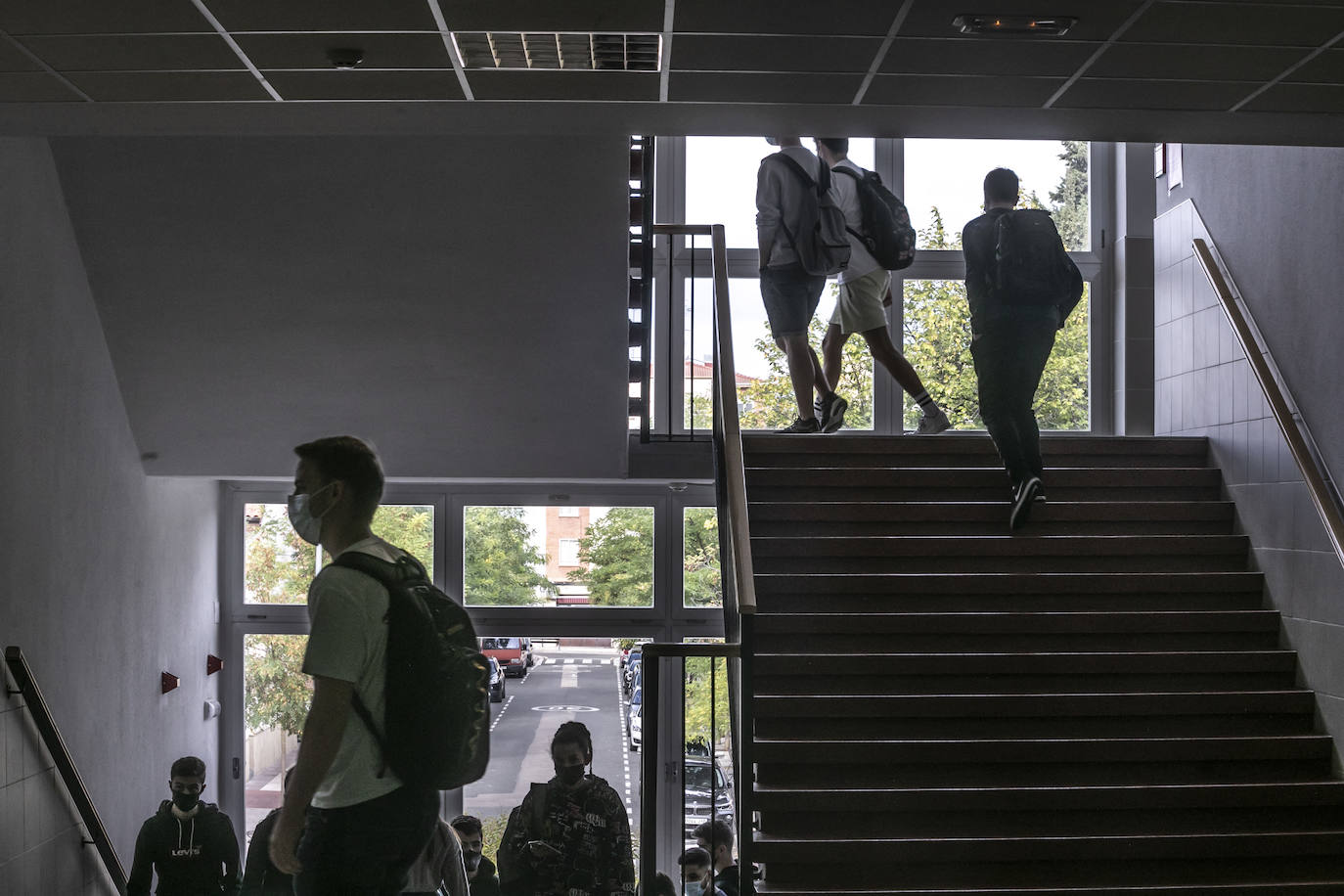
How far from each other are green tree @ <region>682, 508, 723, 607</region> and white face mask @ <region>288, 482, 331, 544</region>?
516 cm

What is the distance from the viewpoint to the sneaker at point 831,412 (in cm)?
574

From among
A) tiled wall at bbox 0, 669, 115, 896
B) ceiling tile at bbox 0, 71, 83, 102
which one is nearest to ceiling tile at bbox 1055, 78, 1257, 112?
ceiling tile at bbox 0, 71, 83, 102

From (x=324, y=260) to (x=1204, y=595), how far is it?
3970mm

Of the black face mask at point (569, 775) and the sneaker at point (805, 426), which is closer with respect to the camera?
the black face mask at point (569, 775)

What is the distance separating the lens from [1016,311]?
4.66m

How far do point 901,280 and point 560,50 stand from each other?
464 cm

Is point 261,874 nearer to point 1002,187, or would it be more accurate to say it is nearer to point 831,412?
point 831,412

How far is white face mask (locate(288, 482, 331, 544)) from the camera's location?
2.12 meters

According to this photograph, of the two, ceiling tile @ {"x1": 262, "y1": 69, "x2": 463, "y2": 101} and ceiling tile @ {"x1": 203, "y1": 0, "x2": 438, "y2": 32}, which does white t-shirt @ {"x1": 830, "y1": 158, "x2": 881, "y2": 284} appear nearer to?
ceiling tile @ {"x1": 262, "y1": 69, "x2": 463, "y2": 101}

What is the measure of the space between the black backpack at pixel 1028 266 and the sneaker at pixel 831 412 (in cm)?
123

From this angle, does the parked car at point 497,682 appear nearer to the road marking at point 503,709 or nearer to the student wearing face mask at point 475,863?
the road marking at point 503,709

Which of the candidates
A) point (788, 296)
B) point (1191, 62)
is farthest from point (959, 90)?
point (788, 296)

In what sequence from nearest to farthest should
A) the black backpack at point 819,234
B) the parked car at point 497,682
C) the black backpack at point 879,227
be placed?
the black backpack at point 819,234
the black backpack at point 879,227
the parked car at point 497,682

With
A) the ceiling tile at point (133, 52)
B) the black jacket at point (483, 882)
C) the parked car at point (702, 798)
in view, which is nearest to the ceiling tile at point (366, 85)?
the ceiling tile at point (133, 52)
